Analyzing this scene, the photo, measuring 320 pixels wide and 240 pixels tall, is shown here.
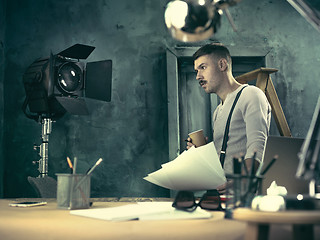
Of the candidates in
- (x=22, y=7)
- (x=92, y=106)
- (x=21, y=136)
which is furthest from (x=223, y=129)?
(x=22, y=7)

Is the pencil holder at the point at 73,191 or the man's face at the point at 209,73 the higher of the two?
the man's face at the point at 209,73

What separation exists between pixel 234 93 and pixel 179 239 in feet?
4.92

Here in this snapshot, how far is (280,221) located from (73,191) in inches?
26.5

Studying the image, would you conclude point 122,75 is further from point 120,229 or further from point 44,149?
point 120,229

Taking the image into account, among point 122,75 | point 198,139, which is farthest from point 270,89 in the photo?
point 122,75

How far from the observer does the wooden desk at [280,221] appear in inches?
21.8

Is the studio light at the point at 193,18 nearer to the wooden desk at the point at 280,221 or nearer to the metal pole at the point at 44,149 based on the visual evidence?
the wooden desk at the point at 280,221

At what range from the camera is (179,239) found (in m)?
0.66

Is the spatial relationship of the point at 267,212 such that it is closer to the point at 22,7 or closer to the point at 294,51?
the point at 294,51

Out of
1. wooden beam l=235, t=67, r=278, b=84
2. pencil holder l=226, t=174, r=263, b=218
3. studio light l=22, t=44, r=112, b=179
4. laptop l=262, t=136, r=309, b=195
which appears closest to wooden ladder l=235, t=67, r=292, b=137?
wooden beam l=235, t=67, r=278, b=84

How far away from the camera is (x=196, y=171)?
0.99 meters

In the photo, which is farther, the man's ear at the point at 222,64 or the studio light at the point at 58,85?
the studio light at the point at 58,85

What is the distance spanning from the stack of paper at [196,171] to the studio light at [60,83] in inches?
66.7

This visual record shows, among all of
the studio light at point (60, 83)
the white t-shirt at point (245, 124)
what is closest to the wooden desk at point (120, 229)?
the white t-shirt at point (245, 124)
